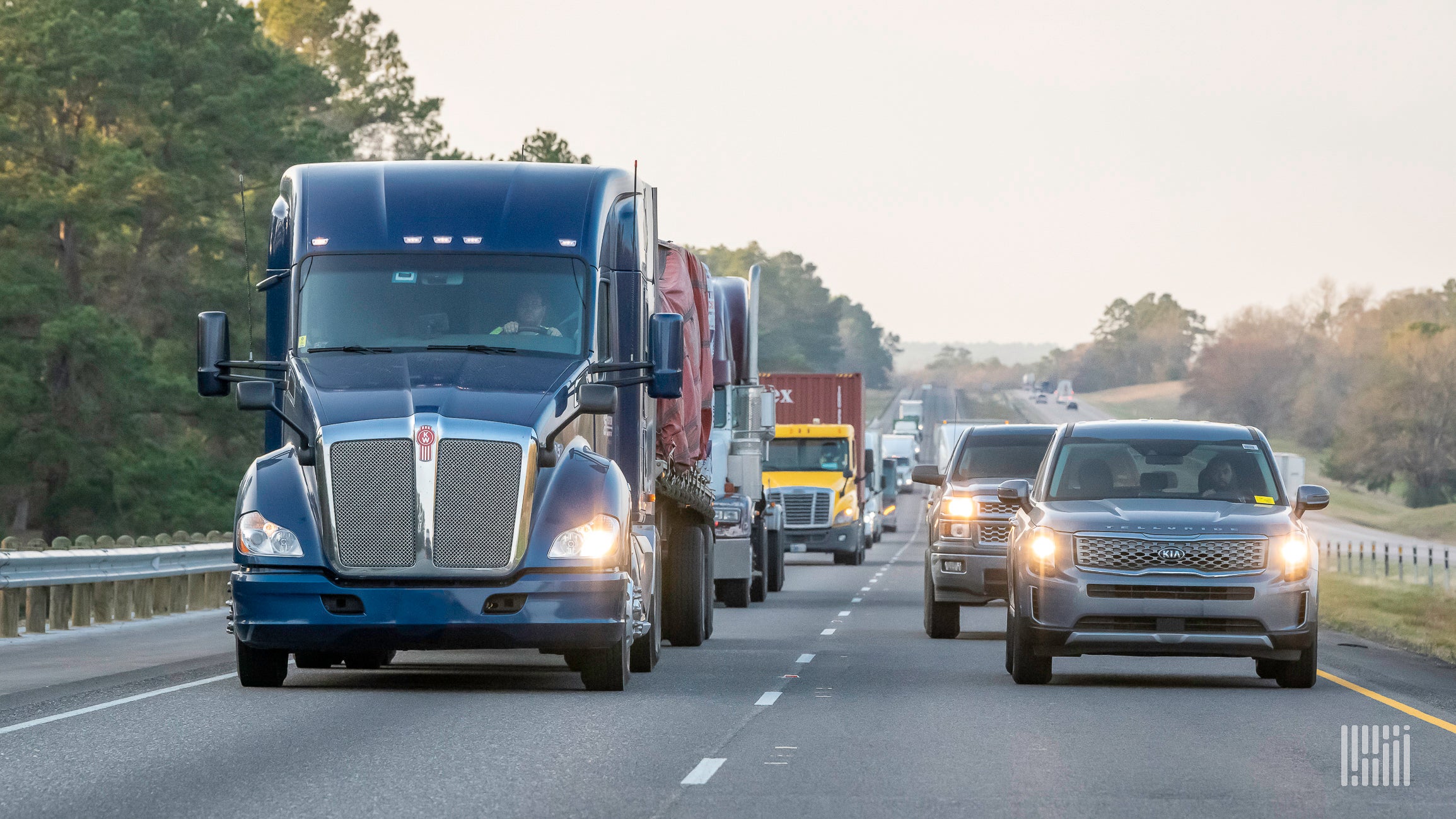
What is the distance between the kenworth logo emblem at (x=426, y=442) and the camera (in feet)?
49.0

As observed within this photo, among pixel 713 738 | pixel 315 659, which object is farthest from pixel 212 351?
pixel 713 738

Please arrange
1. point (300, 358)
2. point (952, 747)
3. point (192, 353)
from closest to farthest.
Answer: point (952, 747) → point (300, 358) → point (192, 353)

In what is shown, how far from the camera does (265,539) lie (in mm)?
15125

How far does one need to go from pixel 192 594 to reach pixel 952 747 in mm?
16263

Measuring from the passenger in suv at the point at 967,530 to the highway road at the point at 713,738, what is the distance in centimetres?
210

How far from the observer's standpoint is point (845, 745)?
12.8 metres

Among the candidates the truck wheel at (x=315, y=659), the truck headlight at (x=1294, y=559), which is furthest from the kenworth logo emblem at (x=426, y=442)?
the truck headlight at (x=1294, y=559)

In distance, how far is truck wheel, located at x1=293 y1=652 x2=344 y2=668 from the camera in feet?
51.5

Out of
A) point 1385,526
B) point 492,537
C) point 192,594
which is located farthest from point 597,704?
point 1385,526

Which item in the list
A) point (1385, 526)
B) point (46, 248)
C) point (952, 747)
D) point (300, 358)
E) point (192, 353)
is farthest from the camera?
point (1385, 526)

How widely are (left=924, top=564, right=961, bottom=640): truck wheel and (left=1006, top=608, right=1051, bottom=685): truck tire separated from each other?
6.16 m

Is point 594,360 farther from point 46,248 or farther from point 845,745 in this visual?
point 46,248

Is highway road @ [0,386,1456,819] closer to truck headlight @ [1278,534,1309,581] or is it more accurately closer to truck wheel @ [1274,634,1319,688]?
truck wheel @ [1274,634,1319,688]

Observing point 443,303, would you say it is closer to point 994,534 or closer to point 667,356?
point 667,356
